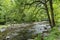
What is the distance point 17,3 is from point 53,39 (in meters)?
5.86

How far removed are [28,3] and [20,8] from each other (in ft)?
4.28

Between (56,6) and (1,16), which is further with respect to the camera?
(1,16)

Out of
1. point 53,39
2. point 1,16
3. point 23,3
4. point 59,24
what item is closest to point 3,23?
point 1,16

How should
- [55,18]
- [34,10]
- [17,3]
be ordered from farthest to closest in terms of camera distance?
[55,18]
[34,10]
[17,3]

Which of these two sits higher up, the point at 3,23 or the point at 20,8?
the point at 20,8

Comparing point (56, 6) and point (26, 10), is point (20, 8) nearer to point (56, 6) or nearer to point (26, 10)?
point (26, 10)

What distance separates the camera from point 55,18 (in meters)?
21.5

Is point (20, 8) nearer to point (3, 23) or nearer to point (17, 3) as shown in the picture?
point (17, 3)

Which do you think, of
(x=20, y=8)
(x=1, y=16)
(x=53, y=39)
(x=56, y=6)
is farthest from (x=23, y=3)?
(x=1, y=16)

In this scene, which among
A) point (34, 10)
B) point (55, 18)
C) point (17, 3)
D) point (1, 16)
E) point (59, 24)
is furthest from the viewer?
point (1, 16)

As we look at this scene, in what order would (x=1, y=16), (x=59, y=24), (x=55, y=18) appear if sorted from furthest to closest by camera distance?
1. (x=1, y=16)
2. (x=59, y=24)
3. (x=55, y=18)

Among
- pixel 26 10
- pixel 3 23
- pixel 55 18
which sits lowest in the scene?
pixel 3 23

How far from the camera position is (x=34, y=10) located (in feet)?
64.7

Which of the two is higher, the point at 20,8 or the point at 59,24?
the point at 20,8
